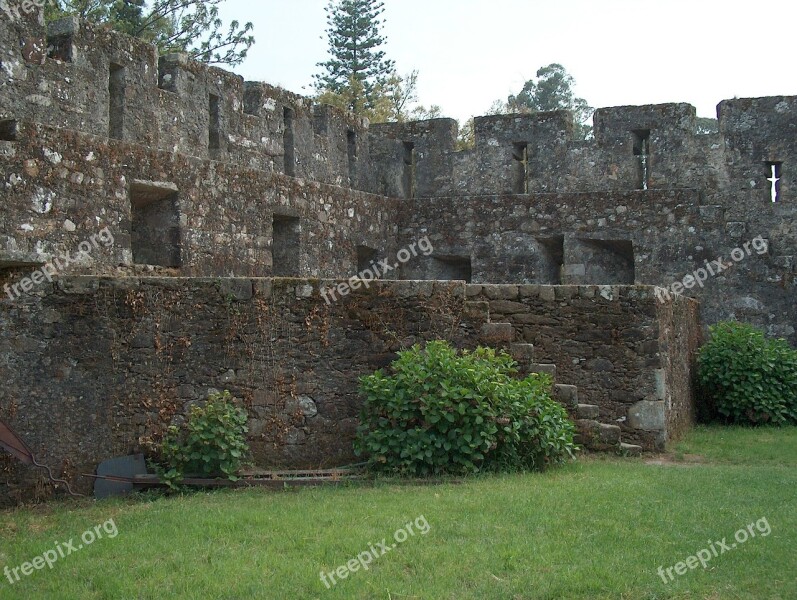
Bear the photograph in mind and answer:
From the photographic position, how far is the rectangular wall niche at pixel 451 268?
1662 cm

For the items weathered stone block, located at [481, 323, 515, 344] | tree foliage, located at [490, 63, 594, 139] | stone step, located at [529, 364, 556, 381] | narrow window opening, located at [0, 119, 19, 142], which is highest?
tree foliage, located at [490, 63, 594, 139]

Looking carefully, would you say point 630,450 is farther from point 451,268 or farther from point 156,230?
point 451,268

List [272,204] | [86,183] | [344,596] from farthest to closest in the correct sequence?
[272,204] → [86,183] → [344,596]

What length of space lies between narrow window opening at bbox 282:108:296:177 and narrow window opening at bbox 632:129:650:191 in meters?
5.54

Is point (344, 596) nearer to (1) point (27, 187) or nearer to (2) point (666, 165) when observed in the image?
(1) point (27, 187)

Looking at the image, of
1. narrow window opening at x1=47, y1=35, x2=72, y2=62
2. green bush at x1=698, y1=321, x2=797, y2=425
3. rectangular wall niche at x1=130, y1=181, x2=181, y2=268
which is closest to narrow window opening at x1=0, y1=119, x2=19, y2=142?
narrow window opening at x1=47, y1=35, x2=72, y2=62

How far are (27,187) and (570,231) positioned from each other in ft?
28.8

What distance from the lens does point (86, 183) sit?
10.5 metres

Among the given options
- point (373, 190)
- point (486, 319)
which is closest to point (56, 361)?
point (486, 319)

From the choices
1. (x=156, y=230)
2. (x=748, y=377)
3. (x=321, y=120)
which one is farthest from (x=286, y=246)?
(x=748, y=377)

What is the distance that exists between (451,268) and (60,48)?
757 centimetres

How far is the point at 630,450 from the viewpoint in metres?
10.8

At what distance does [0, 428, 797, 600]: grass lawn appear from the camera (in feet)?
19.5

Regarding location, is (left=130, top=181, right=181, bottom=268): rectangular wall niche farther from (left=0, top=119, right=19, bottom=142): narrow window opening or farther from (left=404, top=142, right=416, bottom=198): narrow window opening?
(left=404, top=142, right=416, bottom=198): narrow window opening
